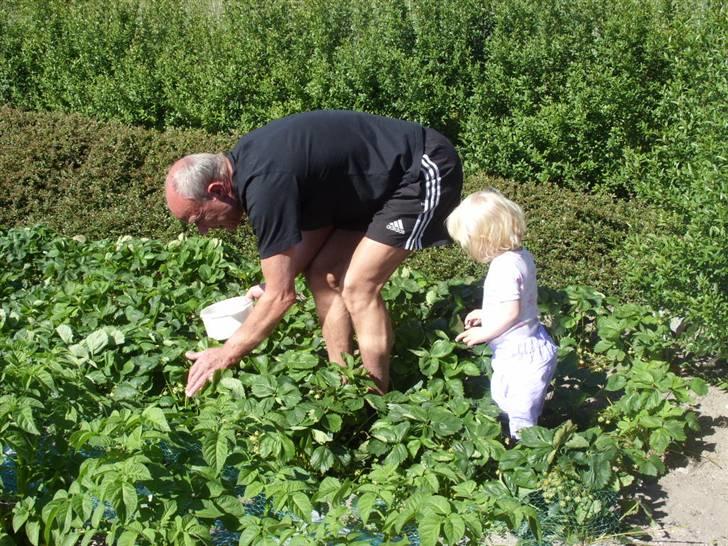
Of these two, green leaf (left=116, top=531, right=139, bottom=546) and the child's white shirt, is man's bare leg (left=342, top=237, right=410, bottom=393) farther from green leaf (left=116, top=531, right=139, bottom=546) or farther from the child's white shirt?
green leaf (left=116, top=531, right=139, bottom=546)

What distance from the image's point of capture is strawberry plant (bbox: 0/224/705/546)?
2.79m

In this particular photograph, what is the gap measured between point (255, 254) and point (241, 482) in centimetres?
309

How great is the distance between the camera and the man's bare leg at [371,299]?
3.60 metres

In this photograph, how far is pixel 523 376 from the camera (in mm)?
3578

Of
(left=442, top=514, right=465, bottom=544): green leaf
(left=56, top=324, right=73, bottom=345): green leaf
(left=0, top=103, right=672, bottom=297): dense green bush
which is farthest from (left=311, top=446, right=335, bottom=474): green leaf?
(left=0, top=103, right=672, bottom=297): dense green bush

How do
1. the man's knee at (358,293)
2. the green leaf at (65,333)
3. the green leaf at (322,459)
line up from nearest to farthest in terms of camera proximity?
the green leaf at (322,459), the man's knee at (358,293), the green leaf at (65,333)

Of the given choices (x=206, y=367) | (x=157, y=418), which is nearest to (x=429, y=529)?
(x=157, y=418)

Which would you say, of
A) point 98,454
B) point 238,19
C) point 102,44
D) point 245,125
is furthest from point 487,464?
point 102,44

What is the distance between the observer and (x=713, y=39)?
16.0 ft

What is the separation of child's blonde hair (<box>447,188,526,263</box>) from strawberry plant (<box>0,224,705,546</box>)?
1.68 feet

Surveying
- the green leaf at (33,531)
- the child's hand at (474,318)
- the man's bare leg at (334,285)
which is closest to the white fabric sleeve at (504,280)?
the child's hand at (474,318)

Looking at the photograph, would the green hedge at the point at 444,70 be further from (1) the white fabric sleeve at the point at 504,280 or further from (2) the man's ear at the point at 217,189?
(2) the man's ear at the point at 217,189

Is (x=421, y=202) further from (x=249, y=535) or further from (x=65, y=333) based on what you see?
(x=65, y=333)

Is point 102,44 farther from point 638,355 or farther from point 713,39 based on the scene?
point 638,355
